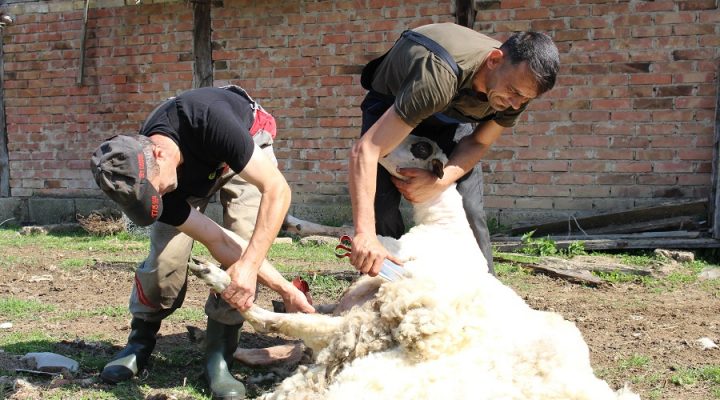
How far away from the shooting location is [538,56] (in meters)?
2.99

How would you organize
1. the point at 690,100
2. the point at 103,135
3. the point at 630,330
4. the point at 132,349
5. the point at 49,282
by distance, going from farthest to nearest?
the point at 103,135 < the point at 690,100 < the point at 49,282 < the point at 630,330 < the point at 132,349

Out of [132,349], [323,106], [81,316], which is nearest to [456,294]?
[132,349]

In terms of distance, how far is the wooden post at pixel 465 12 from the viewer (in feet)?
24.8

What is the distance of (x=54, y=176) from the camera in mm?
9758

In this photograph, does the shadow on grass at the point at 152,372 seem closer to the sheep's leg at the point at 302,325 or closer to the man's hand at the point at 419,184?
the sheep's leg at the point at 302,325

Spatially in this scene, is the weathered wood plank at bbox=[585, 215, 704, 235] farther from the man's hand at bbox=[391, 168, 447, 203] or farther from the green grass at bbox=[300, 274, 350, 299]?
the man's hand at bbox=[391, 168, 447, 203]

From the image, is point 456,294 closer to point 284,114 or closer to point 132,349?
point 132,349

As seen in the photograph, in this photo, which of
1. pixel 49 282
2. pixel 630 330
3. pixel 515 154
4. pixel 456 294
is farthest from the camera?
pixel 515 154

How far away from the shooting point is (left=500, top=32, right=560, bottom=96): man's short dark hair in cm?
298

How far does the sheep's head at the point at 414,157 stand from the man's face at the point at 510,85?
51cm

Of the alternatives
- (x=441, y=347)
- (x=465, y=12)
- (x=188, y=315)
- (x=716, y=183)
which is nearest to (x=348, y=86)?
(x=465, y=12)

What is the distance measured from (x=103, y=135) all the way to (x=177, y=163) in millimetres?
6800

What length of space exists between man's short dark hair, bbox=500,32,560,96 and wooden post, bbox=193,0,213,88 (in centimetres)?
635

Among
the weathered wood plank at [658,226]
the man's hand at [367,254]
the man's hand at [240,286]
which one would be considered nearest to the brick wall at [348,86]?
the weathered wood plank at [658,226]
